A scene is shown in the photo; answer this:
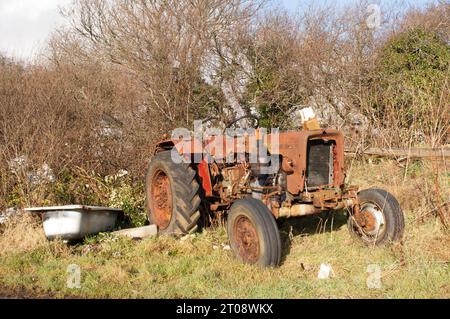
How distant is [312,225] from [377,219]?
1158mm

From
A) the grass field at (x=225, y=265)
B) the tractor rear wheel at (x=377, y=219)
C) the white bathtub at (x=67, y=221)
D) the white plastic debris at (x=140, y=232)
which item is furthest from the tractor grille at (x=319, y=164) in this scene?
the white bathtub at (x=67, y=221)

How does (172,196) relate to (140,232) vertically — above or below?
above

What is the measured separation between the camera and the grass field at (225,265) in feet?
13.1

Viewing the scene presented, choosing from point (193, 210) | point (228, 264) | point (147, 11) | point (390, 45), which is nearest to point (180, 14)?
point (147, 11)

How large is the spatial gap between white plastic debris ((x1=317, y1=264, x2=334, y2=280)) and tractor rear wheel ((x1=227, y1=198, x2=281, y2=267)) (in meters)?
0.39

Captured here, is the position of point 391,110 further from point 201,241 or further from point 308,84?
point 308,84

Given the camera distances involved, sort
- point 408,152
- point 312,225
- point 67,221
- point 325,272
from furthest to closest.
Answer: point 312,225, point 408,152, point 67,221, point 325,272

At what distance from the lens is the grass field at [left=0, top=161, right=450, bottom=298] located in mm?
4008

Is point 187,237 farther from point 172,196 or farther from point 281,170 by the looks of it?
point 281,170

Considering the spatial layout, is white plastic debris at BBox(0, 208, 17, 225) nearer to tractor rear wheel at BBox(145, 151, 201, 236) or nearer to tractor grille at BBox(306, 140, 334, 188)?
tractor rear wheel at BBox(145, 151, 201, 236)

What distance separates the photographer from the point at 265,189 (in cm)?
509

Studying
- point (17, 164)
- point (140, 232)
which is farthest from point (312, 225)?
point (17, 164)

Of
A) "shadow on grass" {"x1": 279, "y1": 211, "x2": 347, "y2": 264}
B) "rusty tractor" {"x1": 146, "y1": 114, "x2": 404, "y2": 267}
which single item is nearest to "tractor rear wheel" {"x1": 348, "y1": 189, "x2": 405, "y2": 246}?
"rusty tractor" {"x1": 146, "y1": 114, "x2": 404, "y2": 267}
